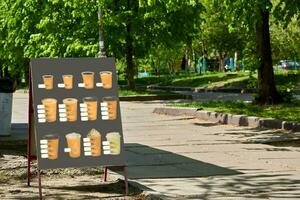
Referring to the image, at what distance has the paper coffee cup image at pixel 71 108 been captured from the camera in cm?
748

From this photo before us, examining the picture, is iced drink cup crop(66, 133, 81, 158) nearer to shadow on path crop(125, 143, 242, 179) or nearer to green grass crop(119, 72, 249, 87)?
shadow on path crop(125, 143, 242, 179)

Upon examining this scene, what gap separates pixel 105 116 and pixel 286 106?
38.1ft

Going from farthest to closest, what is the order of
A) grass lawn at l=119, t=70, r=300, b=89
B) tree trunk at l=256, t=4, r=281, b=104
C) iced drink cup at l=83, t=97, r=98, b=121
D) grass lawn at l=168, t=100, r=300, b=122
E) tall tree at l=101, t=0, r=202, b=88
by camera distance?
grass lawn at l=119, t=70, r=300, b=89
tall tree at l=101, t=0, r=202, b=88
tree trunk at l=256, t=4, r=281, b=104
grass lawn at l=168, t=100, r=300, b=122
iced drink cup at l=83, t=97, r=98, b=121

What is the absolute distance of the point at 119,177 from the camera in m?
8.64

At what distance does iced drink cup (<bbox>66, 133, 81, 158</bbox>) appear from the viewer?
292 inches

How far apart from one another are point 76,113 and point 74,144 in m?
0.37

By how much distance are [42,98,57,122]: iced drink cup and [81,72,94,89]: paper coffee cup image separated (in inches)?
18.6

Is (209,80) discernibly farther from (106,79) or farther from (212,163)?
(106,79)

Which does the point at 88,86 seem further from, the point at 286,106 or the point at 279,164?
the point at 286,106

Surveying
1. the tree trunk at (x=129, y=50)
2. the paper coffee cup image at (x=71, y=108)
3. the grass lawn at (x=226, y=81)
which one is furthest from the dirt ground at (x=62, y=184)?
the tree trunk at (x=129, y=50)

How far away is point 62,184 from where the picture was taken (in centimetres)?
824

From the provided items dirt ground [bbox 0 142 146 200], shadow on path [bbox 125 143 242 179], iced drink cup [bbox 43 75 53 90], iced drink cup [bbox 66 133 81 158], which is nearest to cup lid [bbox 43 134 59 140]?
iced drink cup [bbox 66 133 81 158]

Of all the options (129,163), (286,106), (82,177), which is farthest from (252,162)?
(286,106)

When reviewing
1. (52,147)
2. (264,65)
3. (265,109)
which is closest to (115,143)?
(52,147)
